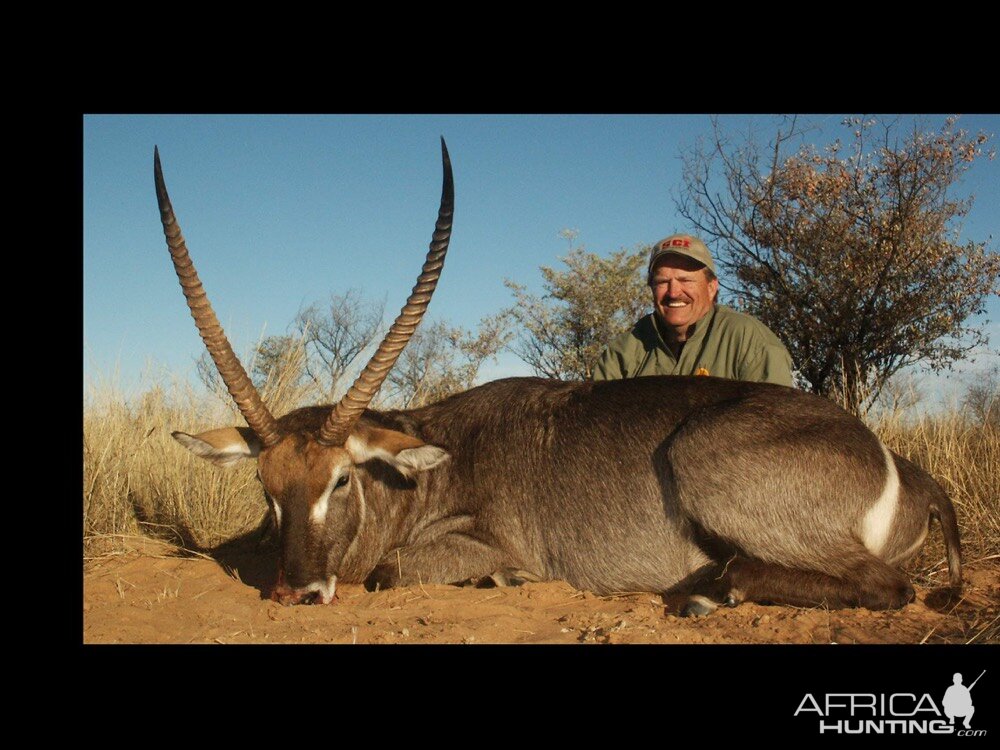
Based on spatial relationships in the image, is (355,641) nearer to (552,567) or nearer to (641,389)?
(552,567)

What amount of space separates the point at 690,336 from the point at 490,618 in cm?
356

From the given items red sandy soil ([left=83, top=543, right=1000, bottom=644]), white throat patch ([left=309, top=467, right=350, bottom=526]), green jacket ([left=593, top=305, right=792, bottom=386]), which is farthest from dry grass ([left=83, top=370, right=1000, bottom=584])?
white throat patch ([left=309, top=467, right=350, bottom=526])

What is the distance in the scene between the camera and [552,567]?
4.71m

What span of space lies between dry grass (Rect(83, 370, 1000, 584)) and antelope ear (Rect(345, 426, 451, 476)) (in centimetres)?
202

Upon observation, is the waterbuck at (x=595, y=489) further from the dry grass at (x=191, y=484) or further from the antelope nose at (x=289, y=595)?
the dry grass at (x=191, y=484)

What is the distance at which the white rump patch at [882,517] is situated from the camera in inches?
166

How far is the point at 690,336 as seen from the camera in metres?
6.80

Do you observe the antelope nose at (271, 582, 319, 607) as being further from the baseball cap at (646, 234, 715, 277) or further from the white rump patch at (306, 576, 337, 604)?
the baseball cap at (646, 234, 715, 277)

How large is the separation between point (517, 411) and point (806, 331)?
913cm

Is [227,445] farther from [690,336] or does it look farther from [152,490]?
[690,336]

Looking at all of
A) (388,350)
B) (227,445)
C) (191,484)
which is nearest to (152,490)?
(191,484)

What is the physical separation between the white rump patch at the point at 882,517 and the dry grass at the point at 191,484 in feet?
3.89

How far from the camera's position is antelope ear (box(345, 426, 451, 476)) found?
14.8 ft
